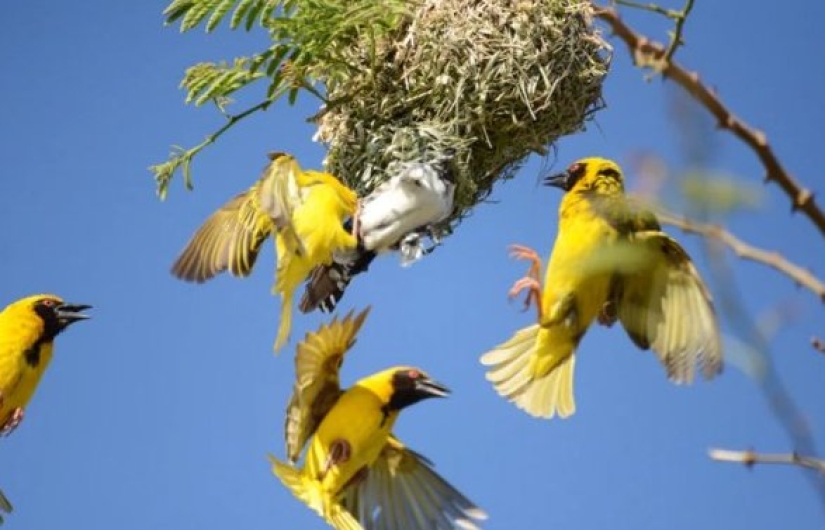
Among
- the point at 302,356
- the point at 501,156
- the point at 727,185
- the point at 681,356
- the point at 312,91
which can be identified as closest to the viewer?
the point at 727,185

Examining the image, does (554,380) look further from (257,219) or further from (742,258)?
(742,258)

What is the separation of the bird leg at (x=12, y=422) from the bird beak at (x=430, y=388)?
1.04 m

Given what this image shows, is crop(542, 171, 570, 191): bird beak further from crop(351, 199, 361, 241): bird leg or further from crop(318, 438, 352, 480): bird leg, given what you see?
crop(318, 438, 352, 480): bird leg

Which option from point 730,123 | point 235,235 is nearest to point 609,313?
point 235,235

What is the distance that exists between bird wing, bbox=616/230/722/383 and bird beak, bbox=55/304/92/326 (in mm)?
1574

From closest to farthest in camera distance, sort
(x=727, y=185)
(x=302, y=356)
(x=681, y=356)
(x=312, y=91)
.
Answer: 1. (x=727, y=185)
2. (x=681, y=356)
3. (x=302, y=356)
4. (x=312, y=91)

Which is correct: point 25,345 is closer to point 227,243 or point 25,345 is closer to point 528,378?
point 227,243

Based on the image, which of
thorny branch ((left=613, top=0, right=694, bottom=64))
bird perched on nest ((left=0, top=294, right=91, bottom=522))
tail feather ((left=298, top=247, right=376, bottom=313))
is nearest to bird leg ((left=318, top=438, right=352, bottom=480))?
tail feather ((left=298, top=247, right=376, bottom=313))

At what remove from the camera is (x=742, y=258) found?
44cm

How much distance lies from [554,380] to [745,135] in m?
Result: 2.24

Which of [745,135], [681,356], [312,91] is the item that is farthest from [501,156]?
[745,135]

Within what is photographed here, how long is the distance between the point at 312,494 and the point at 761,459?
231cm

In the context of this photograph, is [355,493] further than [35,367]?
No

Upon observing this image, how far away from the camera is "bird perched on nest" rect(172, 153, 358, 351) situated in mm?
2566
